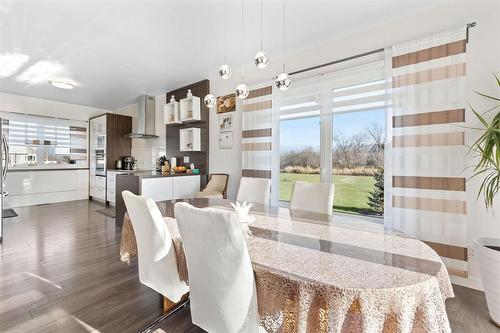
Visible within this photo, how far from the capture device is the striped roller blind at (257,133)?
11.2 ft

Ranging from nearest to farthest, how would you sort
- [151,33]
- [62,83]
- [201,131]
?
[151,33] < [62,83] < [201,131]

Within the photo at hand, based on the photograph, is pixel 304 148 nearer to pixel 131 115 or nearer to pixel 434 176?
pixel 434 176

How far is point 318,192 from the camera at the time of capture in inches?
86.3

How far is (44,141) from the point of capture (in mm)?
5805

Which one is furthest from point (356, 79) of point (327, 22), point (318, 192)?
point (318, 192)

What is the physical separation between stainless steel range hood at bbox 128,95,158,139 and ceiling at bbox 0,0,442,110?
1.05m

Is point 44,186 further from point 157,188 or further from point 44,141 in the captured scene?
point 157,188

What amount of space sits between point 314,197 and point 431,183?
1.12 metres

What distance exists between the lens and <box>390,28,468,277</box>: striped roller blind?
2.11 m

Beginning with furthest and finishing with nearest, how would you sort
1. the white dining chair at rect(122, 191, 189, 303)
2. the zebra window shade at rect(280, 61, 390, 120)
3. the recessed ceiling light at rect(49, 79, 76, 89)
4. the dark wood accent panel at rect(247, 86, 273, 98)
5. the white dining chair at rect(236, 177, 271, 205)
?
the recessed ceiling light at rect(49, 79, 76, 89) → the dark wood accent panel at rect(247, 86, 273, 98) → the zebra window shade at rect(280, 61, 390, 120) → the white dining chair at rect(236, 177, 271, 205) → the white dining chair at rect(122, 191, 189, 303)

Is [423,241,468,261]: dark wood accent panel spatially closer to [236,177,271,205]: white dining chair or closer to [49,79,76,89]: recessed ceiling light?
[236,177,271,205]: white dining chair

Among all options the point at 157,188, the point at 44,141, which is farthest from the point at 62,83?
the point at 157,188

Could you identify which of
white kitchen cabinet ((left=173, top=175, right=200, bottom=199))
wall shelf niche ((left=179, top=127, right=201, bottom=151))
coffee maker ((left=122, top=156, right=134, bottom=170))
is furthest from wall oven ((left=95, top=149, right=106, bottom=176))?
white kitchen cabinet ((left=173, top=175, right=200, bottom=199))

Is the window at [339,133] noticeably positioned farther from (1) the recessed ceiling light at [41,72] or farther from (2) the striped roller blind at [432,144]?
Answer: (1) the recessed ceiling light at [41,72]
